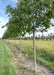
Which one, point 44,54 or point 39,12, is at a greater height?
point 39,12

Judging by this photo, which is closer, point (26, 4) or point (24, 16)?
Answer: point (26, 4)

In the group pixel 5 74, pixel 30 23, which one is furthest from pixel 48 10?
pixel 5 74

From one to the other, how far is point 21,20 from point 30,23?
31.5 inches

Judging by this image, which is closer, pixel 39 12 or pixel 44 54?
pixel 39 12

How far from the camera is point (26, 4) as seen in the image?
4.84m

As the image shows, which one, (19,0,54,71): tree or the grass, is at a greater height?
(19,0,54,71): tree

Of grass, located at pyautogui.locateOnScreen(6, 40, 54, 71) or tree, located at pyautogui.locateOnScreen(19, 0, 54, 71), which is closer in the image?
tree, located at pyautogui.locateOnScreen(19, 0, 54, 71)

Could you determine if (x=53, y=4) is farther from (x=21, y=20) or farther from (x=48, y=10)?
(x=21, y=20)

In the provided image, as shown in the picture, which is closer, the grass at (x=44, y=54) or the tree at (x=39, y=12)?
the tree at (x=39, y=12)

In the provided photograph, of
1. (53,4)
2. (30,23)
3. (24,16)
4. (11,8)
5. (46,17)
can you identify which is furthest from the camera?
(11,8)

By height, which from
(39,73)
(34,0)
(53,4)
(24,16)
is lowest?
(39,73)

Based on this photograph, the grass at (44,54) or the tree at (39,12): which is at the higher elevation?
the tree at (39,12)

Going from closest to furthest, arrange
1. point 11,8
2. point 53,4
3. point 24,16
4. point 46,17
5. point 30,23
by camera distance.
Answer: point 53,4
point 46,17
point 30,23
point 24,16
point 11,8

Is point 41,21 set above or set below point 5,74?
above
